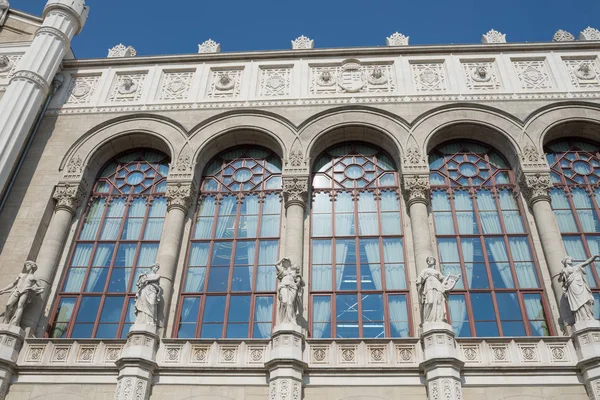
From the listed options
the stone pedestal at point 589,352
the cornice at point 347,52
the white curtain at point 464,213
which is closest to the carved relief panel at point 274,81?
the cornice at point 347,52

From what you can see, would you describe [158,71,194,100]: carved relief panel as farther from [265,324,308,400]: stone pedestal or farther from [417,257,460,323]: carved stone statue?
[417,257,460,323]: carved stone statue

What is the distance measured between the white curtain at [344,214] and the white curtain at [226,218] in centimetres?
318

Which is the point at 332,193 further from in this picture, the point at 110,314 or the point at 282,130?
the point at 110,314

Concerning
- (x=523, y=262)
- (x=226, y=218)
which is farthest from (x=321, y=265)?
(x=523, y=262)

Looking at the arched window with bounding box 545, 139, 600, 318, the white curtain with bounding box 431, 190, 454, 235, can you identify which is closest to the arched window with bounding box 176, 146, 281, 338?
the white curtain with bounding box 431, 190, 454, 235

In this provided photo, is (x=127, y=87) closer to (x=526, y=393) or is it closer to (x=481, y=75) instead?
(x=481, y=75)

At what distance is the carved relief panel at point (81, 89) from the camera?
1958cm

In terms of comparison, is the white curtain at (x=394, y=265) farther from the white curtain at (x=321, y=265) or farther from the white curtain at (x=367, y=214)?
the white curtain at (x=321, y=265)

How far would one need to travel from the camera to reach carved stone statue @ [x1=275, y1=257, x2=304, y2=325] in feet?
44.4

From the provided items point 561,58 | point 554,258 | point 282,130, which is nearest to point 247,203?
point 282,130

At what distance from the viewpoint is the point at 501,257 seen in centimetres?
1564

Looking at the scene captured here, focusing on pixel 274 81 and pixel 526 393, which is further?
pixel 274 81

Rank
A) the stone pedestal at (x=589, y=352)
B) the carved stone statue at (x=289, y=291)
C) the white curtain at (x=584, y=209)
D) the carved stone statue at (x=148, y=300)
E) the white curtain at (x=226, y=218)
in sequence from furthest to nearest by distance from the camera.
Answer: the white curtain at (x=226, y=218) → the white curtain at (x=584, y=209) → the carved stone statue at (x=148, y=300) → the carved stone statue at (x=289, y=291) → the stone pedestal at (x=589, y=352)

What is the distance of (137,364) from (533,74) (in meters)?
15.4
